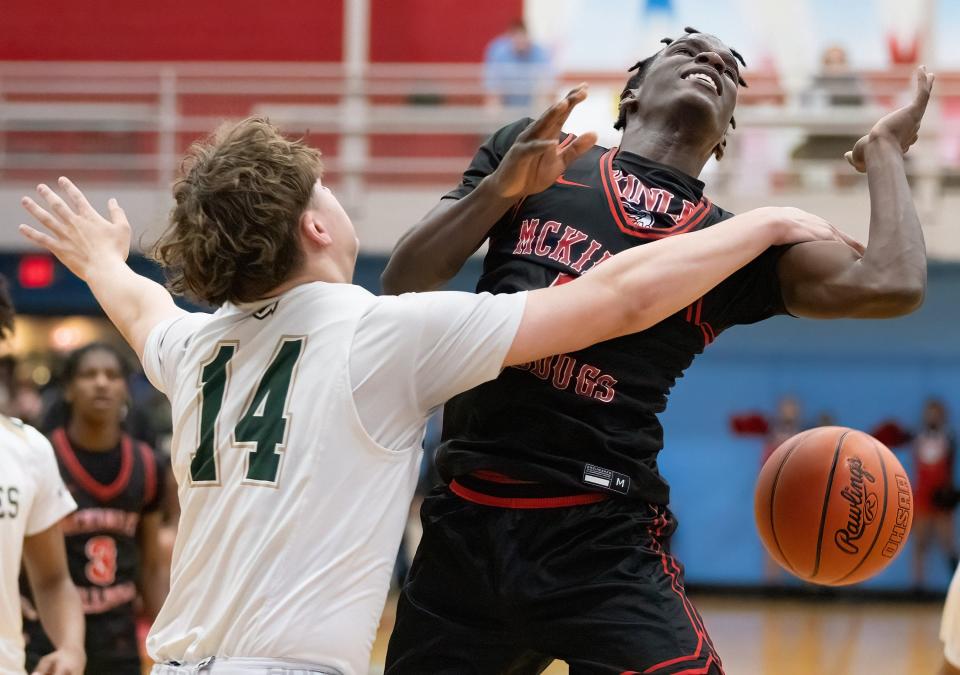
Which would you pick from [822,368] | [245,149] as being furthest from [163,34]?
[245,149]

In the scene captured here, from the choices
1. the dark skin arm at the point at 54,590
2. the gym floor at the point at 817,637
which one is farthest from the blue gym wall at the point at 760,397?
the dark skin arm at the point at 54,590

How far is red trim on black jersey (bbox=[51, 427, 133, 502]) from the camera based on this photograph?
602 centimetres

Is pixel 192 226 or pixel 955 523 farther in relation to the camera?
pixel 955 523

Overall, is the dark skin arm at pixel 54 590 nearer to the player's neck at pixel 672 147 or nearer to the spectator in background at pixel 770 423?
the player's neck at pixel 672 147

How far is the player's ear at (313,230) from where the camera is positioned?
2.88 m

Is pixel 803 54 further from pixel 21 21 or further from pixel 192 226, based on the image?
pixel 192 226

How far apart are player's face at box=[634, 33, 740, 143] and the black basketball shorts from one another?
43.1 inches

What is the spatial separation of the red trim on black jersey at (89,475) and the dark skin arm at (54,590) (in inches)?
68.8

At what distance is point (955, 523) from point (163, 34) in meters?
10.5

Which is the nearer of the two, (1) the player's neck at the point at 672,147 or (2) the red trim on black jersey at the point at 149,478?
(1) the player's neck at the point at 672,147

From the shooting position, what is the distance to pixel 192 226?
2846mm

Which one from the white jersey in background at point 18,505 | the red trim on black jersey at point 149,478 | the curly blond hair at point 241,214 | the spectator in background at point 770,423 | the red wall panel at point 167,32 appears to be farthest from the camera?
the red wall panel at point 167,32

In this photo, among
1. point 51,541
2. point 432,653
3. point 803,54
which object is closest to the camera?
point 432,653

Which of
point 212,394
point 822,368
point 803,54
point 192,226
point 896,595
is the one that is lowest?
point 896,595
